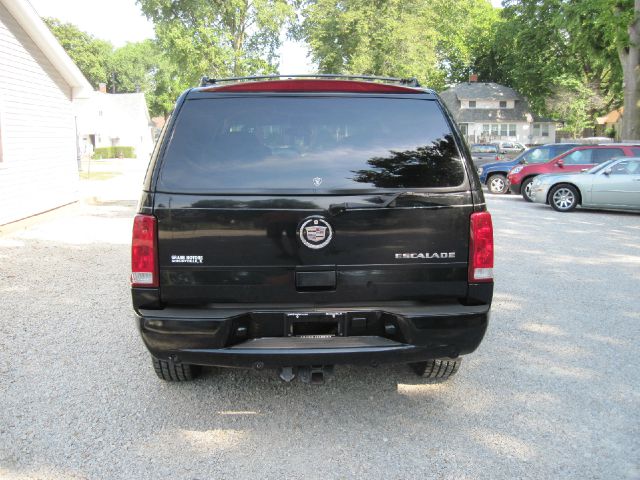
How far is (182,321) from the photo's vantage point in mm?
3207

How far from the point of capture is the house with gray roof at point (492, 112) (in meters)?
61.8

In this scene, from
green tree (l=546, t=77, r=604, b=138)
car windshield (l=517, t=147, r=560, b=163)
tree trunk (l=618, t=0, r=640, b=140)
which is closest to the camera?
car windshield (l=517, t=147, r=560, b=163)

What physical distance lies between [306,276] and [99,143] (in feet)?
238

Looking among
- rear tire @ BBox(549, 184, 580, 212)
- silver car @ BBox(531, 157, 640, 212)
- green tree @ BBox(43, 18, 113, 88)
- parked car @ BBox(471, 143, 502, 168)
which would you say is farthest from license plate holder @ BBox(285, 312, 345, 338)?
green tree @ BBox(43, 18, 113, 88)

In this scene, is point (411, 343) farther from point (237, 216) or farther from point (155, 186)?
point (155, 186)

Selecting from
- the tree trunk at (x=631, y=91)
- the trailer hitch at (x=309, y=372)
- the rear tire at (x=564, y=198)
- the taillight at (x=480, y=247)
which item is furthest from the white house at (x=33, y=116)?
the tree trunk at (x=631, y=91)

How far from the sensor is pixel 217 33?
29.7 m

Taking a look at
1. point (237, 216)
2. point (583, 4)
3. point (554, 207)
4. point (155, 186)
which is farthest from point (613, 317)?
point (583, 4)

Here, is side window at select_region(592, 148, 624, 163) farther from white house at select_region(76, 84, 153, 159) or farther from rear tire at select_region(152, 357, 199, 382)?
white house at select_region(76, 84, 153, 159)

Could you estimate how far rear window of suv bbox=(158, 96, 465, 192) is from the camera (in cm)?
328

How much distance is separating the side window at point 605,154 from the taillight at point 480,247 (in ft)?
46.2

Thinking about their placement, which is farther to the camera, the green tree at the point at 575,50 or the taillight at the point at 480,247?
the green tree at the point at 575,50

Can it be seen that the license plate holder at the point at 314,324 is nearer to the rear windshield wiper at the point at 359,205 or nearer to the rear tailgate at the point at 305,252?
the rear tailgate at the point at 305,252

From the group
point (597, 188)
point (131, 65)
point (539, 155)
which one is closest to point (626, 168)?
point (597, 188)
